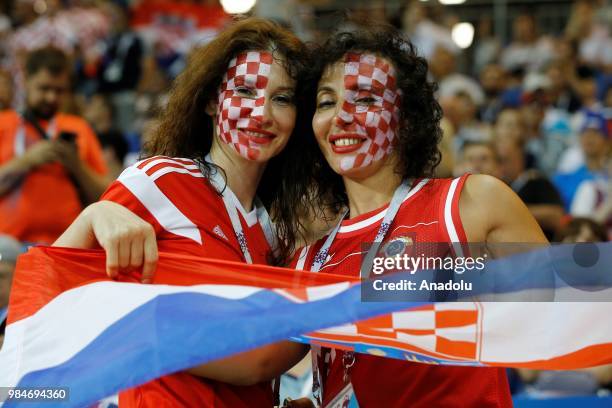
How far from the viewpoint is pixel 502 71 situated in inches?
417

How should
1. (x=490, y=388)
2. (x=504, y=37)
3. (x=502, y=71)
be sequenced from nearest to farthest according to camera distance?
(x=490, y=388) → (x=502, y=71) → (x=504, y=37)

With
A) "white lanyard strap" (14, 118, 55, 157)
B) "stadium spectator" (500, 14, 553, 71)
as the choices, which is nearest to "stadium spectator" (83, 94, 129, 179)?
"white lanyard strap" (14, 118, 55, 157)

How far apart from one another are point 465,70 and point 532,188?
194 inches

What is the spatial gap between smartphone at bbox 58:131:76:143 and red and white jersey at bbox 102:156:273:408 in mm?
2812

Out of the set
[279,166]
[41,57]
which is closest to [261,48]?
[279,166]

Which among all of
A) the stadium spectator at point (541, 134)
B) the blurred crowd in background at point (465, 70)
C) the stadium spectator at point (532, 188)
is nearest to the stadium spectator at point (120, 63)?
the blurred crowd in background at point (465, 70)

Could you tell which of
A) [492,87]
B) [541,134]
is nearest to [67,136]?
[541,134]

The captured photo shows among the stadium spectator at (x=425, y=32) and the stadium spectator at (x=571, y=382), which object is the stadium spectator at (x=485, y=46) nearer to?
the stadium spectator at (x=425, y=32)

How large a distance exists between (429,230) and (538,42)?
857cm

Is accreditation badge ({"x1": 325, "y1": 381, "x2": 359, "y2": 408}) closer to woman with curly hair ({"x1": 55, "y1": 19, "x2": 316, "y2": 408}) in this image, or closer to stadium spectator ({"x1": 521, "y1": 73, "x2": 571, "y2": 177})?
woman with curly hair ({"x1": 55, "y1": 19, "x2": 316, "y2": 408})

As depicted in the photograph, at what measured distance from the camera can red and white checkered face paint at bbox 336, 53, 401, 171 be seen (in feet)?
10.7

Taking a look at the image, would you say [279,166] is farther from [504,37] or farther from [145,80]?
[504,37]

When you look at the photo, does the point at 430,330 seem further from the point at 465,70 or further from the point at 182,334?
the point at 465,70

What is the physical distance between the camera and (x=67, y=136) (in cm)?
589
